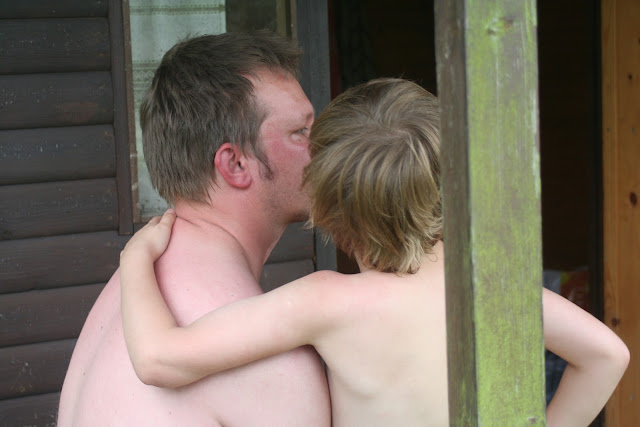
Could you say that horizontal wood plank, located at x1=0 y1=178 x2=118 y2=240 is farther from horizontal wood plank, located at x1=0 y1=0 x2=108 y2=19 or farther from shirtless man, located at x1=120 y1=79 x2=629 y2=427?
shirtless man, located at x1=120 y1=79 x2=629 y2=427

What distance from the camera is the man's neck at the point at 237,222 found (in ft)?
6.31

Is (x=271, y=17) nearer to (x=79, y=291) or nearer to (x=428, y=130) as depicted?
(x=79, y=291)

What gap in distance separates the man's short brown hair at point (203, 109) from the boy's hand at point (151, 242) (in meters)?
0.13

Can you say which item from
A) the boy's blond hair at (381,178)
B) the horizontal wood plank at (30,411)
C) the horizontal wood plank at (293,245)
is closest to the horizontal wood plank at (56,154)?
the horizontal wood plank at (293,245)

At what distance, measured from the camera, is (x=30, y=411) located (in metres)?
3.44

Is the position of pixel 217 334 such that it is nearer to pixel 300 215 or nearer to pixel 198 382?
pixel 198 382

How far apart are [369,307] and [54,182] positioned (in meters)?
2.22

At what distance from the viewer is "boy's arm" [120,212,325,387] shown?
145cm

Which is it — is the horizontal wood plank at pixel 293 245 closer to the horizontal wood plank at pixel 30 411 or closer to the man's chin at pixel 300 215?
the horizontal wood plank at pixel 30 411

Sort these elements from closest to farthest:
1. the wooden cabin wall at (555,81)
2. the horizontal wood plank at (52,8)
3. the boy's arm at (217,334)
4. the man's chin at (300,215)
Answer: the boy's arm at (217,334) → the man's chin at (300,215) → the horizontal wood plank at (52,8) → the wooden cabin wall at (555,81)

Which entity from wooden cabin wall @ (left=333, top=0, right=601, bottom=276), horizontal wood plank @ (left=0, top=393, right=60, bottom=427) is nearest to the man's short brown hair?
horizontal wood plank @ (left=0, top=393, right=60, bottom=427)

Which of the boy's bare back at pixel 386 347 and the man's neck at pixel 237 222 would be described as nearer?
the boy's bare back at pixel 386 347

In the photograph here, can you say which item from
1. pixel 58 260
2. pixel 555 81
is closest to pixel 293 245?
pixel 58 260

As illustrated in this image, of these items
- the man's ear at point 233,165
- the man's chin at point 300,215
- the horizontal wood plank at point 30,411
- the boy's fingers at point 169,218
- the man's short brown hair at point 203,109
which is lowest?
the horizontal wood plank at point 30,411
